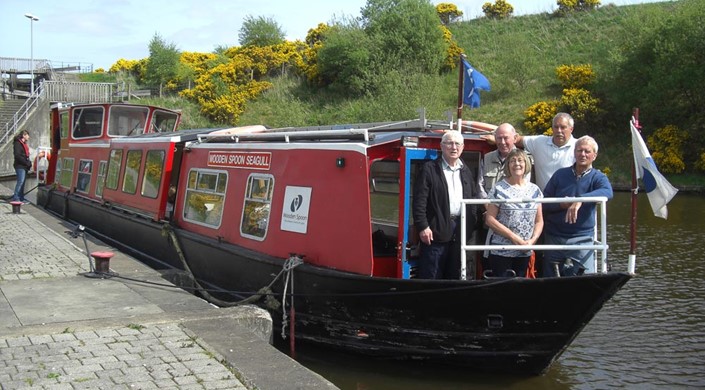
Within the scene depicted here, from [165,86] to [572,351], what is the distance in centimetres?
4176

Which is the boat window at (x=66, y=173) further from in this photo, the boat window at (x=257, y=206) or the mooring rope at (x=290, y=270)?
the mooring rope at (x=290, y=270)

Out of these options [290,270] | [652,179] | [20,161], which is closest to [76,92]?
[20,161]

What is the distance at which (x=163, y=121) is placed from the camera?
1553cm

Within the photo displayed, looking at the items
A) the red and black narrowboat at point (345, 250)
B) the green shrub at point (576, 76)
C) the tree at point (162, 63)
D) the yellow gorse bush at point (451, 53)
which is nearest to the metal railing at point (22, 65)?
the tree at point (162, 63)

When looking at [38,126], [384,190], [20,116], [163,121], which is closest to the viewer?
[384,190]

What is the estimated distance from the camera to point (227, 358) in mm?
5238

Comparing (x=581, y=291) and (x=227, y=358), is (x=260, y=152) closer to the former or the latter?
(x=227, y=358)

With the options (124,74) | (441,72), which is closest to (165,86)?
(124,74)

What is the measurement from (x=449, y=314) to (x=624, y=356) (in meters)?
2.63

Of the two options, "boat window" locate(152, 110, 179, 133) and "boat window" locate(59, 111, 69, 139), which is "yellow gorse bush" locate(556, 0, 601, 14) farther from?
"boat window" locate(59, 111, 69, 139)

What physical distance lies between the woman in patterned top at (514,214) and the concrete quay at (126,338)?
219cm

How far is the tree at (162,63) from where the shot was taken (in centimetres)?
4547

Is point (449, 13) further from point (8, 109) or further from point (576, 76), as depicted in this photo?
point (8, 109)

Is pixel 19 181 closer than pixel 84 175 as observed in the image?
No
